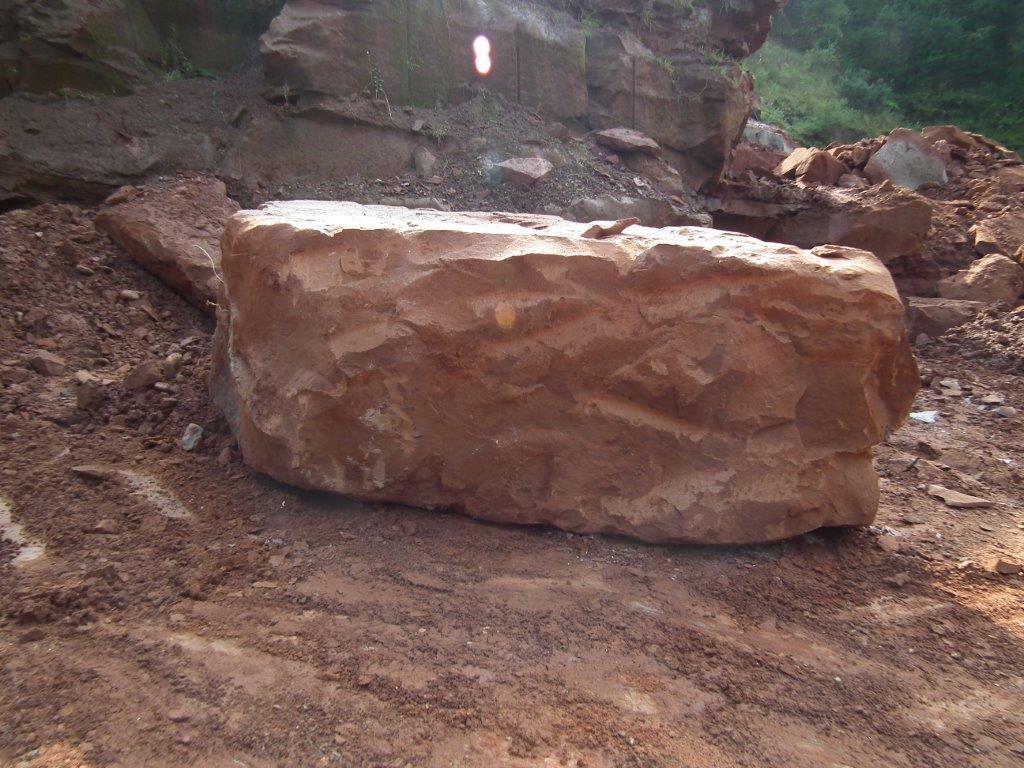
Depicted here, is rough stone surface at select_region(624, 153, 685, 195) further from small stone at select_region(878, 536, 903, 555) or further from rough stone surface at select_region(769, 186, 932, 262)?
small stone at select_region(878, 536, 903, 555)

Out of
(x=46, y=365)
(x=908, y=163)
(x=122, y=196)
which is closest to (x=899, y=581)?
(x=46, y=365)

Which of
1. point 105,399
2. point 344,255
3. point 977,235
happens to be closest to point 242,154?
point 105,399

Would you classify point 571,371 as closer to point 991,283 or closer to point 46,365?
point 46,365

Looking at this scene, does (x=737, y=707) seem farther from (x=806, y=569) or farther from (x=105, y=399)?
(x=105, y=399)

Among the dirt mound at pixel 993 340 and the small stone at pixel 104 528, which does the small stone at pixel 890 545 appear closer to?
the small stone at pixel 104 528

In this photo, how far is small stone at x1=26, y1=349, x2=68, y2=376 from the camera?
121 inches

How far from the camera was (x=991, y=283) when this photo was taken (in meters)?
5.73

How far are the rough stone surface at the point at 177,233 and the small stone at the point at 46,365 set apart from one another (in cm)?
68

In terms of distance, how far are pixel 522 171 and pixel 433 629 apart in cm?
389

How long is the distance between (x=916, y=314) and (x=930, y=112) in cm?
1024

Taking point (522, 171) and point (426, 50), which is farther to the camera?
point (426, 50)

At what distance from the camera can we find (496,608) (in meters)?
2.07

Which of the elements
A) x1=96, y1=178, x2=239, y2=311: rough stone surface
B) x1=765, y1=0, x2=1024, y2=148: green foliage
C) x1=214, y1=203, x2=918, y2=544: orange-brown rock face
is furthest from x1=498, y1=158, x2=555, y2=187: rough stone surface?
x1=765, y1=0, x2=1024, y2=148: green foliage

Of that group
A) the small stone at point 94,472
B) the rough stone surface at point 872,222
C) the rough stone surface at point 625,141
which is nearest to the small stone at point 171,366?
the small stone at point 94,472
